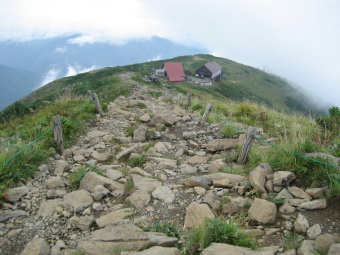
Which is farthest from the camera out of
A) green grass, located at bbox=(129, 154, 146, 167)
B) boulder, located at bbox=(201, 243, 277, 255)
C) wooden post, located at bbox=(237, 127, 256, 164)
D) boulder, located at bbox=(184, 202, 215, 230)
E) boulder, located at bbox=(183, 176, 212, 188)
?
green grass, located at bbox=(129, 154, 146, 167)

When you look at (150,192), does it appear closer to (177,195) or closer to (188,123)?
(177,195)

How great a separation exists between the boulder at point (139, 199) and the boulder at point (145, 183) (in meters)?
0.27

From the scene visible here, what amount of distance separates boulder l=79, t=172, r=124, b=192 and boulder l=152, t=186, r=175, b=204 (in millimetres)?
851

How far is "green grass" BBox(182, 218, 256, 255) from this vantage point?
3734mm

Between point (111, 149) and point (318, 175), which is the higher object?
point (318, 175)

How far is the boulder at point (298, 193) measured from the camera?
495cm

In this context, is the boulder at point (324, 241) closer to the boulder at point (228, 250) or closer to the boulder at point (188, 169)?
the boulder at point (228, 250)

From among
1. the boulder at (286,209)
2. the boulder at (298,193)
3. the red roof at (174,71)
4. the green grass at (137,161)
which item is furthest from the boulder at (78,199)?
the red roof at (174,71)

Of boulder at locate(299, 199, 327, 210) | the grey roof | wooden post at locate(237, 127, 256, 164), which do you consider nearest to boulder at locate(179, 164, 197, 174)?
wooden post at locate(237, 127, 256, 164)

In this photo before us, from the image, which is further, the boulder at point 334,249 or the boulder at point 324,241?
the boulder at point 324,241

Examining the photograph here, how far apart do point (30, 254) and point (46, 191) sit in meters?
2.13

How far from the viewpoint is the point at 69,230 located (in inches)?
195

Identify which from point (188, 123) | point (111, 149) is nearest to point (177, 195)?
point (111, 149)

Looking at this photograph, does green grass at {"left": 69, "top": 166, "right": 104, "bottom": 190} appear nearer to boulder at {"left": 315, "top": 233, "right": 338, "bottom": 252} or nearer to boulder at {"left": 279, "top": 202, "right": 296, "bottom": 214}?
boulder at {"left": 279, "top": 202, "right": 296, "bottom": 214}
